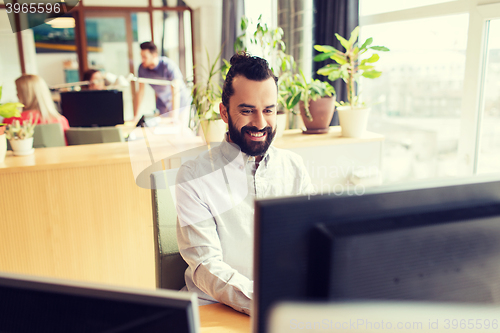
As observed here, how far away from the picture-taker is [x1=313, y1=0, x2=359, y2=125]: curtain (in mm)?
2693

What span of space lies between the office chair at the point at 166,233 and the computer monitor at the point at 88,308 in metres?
0.83

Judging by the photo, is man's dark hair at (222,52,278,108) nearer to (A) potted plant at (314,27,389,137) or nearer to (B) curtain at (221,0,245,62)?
(A) potted plant at (314,27,389,137)

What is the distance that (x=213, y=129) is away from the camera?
202 cm

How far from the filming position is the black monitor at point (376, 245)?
0.44 m

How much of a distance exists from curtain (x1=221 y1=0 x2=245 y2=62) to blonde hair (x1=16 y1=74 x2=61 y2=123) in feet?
7.24

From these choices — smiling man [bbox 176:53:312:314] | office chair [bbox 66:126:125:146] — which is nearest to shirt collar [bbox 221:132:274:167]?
smiling man [bbox 176:53:312:314]

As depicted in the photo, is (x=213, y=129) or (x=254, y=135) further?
(x=213, y=129)

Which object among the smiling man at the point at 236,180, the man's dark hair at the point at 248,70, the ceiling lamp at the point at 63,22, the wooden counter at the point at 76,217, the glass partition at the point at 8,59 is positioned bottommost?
the wooden counter at the point at 76,217

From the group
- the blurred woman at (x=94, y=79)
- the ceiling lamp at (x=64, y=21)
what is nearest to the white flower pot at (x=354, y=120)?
the blurred woman at (x=94, y=79)

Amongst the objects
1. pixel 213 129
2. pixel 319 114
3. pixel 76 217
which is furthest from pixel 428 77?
pixel 76 217

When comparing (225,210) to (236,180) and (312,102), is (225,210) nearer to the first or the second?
(236,180)

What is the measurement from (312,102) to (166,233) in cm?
120

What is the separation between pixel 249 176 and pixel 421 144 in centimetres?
157

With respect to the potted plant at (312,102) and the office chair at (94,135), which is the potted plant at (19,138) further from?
the potted plant at (312,102)
